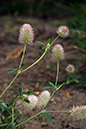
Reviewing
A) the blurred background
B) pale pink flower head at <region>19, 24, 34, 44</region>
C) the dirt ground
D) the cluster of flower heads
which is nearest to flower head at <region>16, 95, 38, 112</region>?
the cluster of flower heads

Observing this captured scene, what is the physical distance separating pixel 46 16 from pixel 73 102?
390 centimetres

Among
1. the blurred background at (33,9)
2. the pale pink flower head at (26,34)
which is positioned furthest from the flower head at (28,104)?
the blurred background at (33,9)

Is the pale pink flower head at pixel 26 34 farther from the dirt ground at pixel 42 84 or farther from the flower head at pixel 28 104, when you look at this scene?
the flower head at pixel 28 104

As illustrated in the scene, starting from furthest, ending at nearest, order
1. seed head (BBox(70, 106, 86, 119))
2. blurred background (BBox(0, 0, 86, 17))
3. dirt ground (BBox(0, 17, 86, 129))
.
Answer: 1. blurred background (BBox(0, 0, 86, 17))
2. dirt ground (BBox(0, 17, 86, 129))
3. seed head (BBox(70, 106, 86, 119))

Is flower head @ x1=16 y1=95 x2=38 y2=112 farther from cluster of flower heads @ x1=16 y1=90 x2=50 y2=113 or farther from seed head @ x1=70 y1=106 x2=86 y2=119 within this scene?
seed head @ x1=70 y1=106 x2=86 y2=119

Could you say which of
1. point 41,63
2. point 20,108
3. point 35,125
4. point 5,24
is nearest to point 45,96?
point 20,108

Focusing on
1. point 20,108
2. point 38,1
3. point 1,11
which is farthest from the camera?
point 38,1

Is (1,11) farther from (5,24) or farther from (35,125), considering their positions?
(35,125)

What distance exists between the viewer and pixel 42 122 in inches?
59.8

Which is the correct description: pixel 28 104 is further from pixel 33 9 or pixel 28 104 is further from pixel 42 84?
pixel 33 9

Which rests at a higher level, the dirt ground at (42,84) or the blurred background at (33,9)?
the dirt ground at (42,84)

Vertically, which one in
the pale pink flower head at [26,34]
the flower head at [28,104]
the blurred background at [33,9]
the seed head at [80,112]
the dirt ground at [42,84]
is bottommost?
the blurred background at [33,9]

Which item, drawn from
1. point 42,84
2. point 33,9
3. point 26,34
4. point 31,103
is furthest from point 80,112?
point 33,9

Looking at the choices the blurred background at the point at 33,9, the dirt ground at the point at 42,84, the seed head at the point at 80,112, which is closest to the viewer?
the seed head at the point at 80,112
